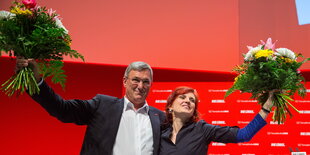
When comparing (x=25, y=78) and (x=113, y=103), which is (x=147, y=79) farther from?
(x=25, y=78)

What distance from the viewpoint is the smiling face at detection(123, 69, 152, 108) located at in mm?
2586

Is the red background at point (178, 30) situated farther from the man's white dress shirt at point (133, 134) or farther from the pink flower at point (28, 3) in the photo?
the pink flower at point (28, 3)

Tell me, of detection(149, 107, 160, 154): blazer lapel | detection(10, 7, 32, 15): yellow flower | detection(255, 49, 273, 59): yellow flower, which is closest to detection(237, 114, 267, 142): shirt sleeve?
detection(255, 49, 273, 59): yellow flower

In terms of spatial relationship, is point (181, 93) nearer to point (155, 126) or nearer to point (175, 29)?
point (155, 126)

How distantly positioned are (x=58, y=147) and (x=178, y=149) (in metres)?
1.75

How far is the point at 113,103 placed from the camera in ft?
8.54

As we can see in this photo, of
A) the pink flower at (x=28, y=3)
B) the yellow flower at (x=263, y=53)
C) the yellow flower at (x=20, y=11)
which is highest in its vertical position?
the pink flower at (x=28, y=3)

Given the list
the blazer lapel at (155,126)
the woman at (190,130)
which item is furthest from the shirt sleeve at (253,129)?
the blazer lapel at (155,126)

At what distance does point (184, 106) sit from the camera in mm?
2621

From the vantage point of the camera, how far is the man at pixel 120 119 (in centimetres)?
A: 241

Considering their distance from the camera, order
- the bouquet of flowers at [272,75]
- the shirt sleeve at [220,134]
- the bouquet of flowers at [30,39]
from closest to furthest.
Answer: the bouquet of flowers at [30,39] → the bouquet of flowers at [272,75] → the shirt sleeve at [220,134]

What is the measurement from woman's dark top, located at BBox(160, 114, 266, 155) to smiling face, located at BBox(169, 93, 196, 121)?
0.29 ft

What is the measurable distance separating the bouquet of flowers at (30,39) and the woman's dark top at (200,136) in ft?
3.29

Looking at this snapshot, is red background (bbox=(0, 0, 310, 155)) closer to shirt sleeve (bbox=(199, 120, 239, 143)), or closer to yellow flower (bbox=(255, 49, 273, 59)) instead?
shirt sleeve (bbox=(199, 120, 239, 143))
